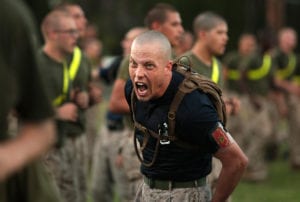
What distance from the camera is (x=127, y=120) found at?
7656mm

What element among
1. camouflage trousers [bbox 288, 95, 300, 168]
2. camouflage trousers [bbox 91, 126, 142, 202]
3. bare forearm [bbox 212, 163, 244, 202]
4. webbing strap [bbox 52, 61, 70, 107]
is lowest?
→ camouflage trousers [bbox 288, 95, 300, 168]

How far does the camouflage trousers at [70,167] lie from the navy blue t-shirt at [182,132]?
2.34 m

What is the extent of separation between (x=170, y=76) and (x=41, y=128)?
2195 mm

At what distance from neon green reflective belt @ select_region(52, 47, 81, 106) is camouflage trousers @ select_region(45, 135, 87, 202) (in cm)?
46

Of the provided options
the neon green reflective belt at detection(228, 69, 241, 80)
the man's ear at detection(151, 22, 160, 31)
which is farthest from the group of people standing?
the neon green reflective belt at detection(228, 69, 241, 80)

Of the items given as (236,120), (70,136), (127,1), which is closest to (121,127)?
(70,136)

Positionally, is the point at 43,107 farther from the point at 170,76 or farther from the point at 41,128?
the point at 170,76

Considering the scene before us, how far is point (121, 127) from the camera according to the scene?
8633 millimetres

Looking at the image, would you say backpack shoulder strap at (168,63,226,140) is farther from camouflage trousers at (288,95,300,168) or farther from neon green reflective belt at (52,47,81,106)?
camouflage trousers at (288,95,300,168)

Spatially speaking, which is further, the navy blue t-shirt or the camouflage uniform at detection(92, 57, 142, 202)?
the camouflage uniform at detection(92, 57, 142, 202)

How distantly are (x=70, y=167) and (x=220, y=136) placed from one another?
3.19 meters

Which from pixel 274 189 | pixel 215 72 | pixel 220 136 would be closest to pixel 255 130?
pixel 274 189

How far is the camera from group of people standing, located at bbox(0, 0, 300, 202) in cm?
286

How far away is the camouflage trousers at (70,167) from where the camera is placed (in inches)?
297
